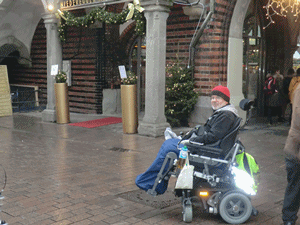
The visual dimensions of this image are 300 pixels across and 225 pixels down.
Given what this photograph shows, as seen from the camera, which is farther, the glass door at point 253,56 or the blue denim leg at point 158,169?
the glass door at point 253,56

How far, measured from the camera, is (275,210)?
16.4 feet

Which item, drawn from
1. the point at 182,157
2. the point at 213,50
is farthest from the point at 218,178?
the point at 213,50

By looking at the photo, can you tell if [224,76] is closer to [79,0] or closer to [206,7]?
[206,7]

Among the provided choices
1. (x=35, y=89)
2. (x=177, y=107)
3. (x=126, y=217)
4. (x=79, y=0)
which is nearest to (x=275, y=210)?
(x=126, y=217)

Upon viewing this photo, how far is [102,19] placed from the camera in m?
11.2

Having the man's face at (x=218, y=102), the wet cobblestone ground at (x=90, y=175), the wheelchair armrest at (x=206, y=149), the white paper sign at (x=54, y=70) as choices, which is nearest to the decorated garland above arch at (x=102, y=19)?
the white paper sign at (x=54, y=70)

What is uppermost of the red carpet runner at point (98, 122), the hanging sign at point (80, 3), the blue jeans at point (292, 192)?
the hanging sign at point (80, 3)

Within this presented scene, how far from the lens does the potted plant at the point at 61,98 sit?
39.7 feet

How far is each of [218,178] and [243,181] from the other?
26cm

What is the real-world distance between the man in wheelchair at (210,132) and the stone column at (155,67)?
527 centimetres

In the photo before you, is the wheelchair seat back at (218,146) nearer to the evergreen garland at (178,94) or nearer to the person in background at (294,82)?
the evergreen garland at (178,94)

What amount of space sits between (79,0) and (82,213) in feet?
28.1

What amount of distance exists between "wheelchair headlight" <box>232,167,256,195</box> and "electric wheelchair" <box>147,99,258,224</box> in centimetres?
1

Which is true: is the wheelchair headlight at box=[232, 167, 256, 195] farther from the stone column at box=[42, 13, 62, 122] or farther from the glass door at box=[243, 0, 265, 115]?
the stone column at box=[42, 13, 62, 122]
